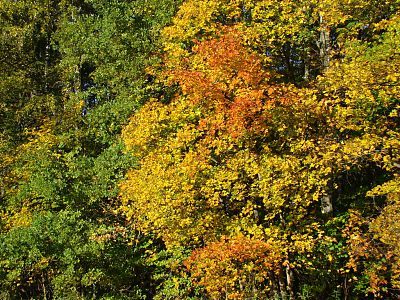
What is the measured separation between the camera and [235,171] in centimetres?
1348

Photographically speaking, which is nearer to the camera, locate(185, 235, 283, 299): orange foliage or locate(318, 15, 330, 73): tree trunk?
locate(185, 235, 283, 299): orange foliage

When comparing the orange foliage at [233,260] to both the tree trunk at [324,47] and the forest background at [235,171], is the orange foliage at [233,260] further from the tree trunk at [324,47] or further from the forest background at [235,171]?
the tree trunk at [324,47]

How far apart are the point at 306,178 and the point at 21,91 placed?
19.3 metres

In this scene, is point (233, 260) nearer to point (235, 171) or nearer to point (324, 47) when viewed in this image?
point (235, 171)

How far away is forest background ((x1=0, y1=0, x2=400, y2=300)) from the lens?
1220 cm

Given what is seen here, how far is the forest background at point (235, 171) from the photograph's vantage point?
40.0 feet

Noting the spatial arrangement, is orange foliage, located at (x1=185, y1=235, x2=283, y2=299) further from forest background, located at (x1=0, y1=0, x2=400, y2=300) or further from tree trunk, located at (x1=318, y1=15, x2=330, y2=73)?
tree trunk, located at (x1=318, y1=15, x2=330, y2=73)

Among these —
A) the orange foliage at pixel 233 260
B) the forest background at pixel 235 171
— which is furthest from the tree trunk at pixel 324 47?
the orange foliage at pixel 233 260

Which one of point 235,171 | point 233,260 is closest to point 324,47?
point 235,171

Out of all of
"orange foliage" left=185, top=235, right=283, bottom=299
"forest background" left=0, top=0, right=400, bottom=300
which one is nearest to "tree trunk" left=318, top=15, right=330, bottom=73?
"forest background" left=0, top=0, right=400, bottom=300

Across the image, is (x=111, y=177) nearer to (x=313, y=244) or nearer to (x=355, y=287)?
(x=313, y=244)

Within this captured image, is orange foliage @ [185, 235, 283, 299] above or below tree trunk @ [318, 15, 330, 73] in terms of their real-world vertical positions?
below

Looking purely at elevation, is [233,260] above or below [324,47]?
below

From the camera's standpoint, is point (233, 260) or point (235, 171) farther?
point (235, 171)
